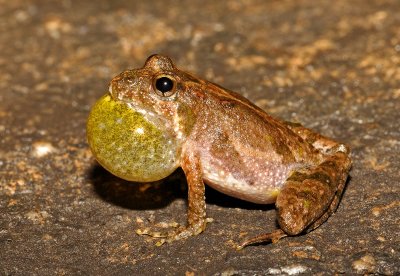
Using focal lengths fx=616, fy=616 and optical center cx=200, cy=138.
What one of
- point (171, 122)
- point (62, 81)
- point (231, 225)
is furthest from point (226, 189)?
point (62, 81)

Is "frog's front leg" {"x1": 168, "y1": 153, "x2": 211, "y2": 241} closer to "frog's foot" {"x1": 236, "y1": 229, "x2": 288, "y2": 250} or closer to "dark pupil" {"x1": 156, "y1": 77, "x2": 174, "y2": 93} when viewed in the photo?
"frog's foot" {"x1": 236, "y1": 229, "x2": 288, "y2": 250}

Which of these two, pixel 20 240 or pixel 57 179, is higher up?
pixel 57 179

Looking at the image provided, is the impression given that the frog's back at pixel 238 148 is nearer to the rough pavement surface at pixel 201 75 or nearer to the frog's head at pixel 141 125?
the frog's head at pixel 141 125

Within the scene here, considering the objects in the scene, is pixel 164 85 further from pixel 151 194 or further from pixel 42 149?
pixel 42 149

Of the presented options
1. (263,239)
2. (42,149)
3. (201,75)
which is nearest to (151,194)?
(263,239)

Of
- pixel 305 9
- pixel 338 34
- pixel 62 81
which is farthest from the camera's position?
pixel 305 9

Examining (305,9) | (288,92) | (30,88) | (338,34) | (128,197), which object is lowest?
(128,197)

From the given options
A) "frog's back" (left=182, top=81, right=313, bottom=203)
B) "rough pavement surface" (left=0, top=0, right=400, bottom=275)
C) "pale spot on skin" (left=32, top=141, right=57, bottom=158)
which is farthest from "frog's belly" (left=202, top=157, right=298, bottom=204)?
"pale spot on skin" (left=32, top=141, right=57, bottom=158)

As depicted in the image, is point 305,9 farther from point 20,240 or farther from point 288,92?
point 20,240
